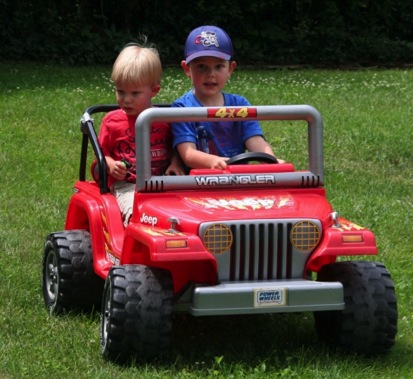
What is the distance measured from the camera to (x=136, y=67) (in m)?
5.58

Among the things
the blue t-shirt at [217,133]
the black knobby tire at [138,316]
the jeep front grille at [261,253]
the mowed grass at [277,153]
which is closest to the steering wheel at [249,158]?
the blue t-shirt at [217,133]

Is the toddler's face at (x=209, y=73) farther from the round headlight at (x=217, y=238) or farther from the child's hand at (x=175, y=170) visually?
the round headlight at (x=217, y=238)

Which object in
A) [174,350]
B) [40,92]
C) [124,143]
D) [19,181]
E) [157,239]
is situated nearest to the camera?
[157,239]

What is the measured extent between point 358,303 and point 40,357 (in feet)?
4.54

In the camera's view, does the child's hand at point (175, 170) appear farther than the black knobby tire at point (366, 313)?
Yes

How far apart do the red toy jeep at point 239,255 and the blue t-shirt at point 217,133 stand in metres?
0.36

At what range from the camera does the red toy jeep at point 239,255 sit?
15.4ft

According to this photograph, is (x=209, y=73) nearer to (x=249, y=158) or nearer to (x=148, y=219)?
(x=249, y=158)

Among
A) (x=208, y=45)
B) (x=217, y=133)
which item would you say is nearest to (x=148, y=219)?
(x=217, y=133)

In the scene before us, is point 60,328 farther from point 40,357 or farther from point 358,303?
point 358,303

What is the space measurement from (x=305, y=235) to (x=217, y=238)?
15.4 inches


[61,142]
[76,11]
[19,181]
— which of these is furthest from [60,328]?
[76,11]

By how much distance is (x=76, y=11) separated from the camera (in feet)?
71.2

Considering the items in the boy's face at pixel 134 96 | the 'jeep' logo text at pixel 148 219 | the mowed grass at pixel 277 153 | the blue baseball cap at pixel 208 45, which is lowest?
the mowed grass at pixel 277 153
